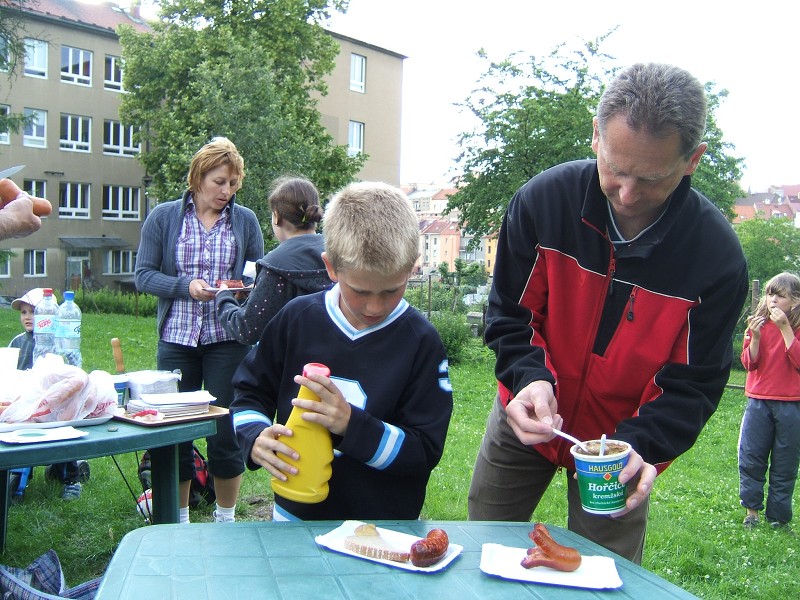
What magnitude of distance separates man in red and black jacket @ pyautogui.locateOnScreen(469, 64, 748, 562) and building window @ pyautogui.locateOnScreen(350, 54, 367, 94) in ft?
115

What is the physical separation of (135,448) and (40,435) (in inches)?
12.4

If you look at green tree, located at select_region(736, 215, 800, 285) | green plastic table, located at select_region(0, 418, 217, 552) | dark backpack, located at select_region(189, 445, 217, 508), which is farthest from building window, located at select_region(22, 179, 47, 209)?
green tree, located at select_region(736, 215, 800, 285)

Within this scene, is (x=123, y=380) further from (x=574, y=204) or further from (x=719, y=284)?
(x=719, y=284)

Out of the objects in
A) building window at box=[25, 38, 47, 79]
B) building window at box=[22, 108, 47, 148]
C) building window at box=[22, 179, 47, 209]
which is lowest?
building window at box=[22, 179, 47, 209]

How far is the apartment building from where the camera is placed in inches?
1289

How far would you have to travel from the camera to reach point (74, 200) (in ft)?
114

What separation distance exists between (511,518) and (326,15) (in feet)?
82.5

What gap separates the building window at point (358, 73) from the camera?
118ft

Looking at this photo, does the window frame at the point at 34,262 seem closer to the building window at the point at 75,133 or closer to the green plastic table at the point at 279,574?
the building window at the point at 75,133

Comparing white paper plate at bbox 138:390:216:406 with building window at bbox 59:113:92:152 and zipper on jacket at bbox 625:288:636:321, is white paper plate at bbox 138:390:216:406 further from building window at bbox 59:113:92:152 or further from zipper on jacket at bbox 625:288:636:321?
building window at bbox 59:113:92:152

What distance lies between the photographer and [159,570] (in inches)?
59.9

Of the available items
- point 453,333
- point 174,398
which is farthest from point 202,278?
point 453,333

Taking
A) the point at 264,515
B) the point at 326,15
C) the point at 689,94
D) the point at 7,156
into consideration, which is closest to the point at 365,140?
the point at 326,15

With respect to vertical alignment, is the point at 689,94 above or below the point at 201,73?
below
